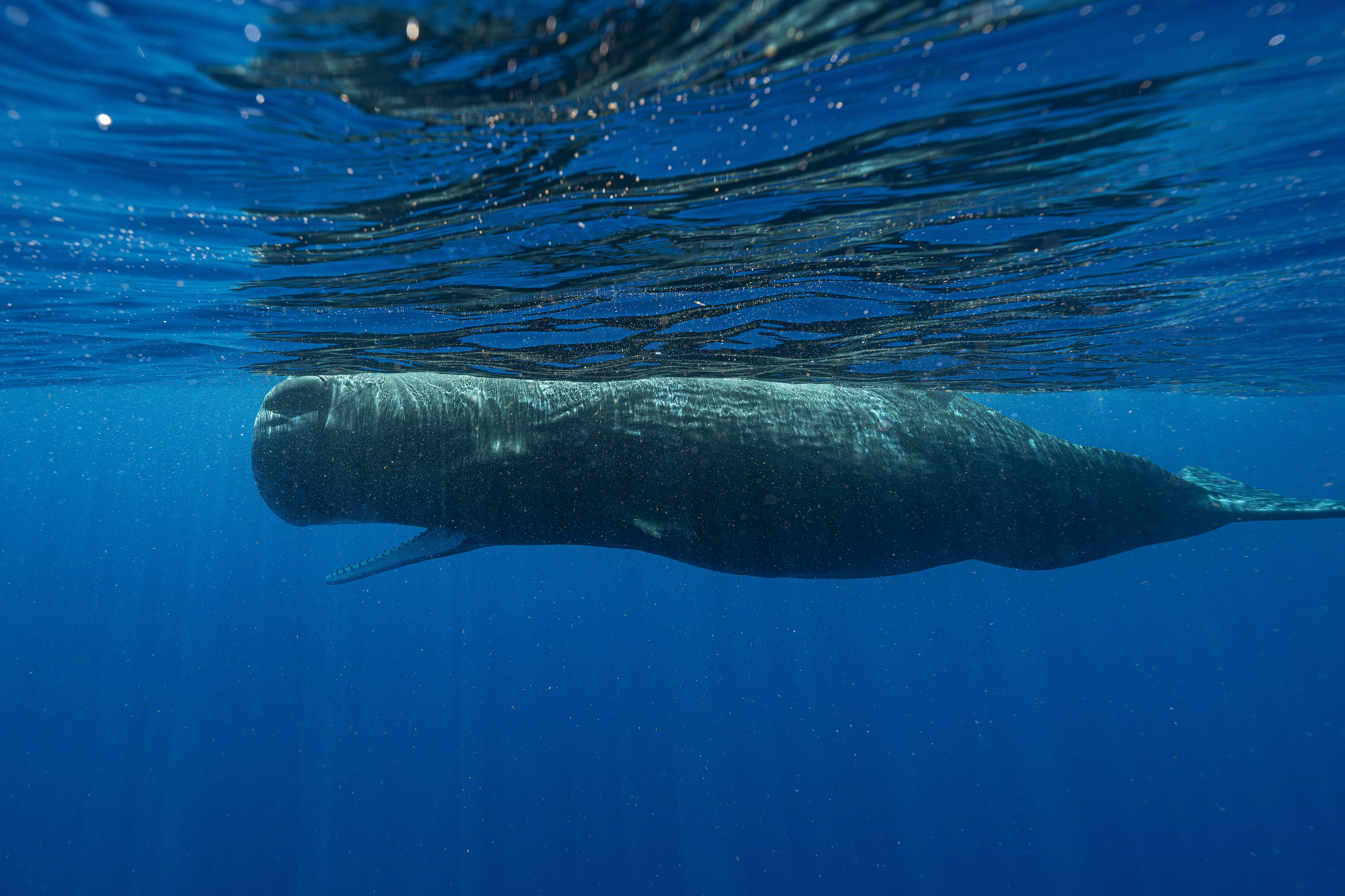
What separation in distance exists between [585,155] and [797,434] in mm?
3162

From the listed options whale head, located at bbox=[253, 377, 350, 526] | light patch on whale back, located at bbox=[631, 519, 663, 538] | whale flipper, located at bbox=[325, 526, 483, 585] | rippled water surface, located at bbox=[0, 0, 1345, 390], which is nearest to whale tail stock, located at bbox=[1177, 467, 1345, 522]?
rippled water surface, located at bbox=[0, 0, 1345, 390]

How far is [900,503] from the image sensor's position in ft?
19.6

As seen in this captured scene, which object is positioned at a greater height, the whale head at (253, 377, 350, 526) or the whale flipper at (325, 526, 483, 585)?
the whale head at (253, 377, 350, 526)

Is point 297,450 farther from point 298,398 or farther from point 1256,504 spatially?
point 1256,504

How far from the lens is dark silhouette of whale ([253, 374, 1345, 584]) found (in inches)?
229

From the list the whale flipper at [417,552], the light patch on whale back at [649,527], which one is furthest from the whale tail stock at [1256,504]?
the whale flipper at [417,552]

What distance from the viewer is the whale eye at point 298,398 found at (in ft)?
19.7

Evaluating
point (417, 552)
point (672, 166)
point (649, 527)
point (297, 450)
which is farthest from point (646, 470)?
point (297, 450)

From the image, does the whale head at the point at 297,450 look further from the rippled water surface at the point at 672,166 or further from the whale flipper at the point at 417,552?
the rippled water surface at the point at 672,166

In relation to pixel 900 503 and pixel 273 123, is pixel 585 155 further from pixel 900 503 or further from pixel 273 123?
pixel 900 503

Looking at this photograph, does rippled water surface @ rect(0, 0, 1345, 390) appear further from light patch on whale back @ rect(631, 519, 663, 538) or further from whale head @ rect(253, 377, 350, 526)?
light patch on whale back @ rect(631, 519, 663, 538)

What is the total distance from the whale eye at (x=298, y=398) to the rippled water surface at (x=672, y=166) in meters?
1.66

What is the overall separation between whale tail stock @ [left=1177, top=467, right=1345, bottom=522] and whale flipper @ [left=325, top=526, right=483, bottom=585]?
8917mm

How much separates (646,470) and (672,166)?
273 cm
